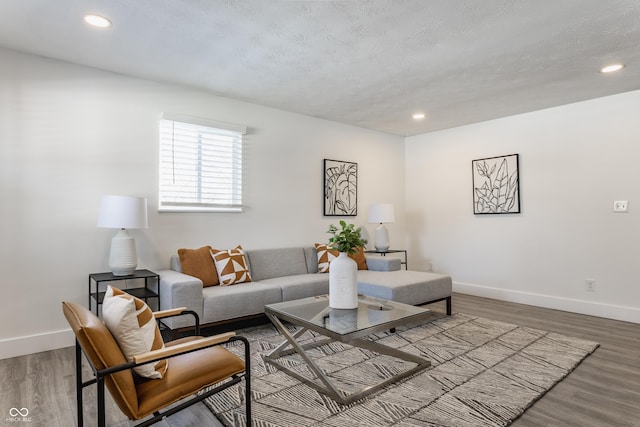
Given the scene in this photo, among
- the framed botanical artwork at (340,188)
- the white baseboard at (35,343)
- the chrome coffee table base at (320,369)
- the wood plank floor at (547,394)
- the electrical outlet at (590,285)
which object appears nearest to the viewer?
the wood plank floor at (547,394)

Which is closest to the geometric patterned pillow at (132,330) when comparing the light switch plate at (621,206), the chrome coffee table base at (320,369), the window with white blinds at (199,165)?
the chrome coffee table base at (320,369)

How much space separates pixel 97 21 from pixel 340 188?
3.38 metres

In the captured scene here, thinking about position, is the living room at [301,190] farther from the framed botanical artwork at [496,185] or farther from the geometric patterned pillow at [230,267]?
the geometric patterned pillow at [230,267]

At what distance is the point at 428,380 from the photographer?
2.37 meters

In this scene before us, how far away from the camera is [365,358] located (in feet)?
8.96

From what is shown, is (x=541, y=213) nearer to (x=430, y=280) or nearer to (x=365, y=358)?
(x=430, y=280)

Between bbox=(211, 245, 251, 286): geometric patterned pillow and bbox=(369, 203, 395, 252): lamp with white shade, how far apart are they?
82.8 inches

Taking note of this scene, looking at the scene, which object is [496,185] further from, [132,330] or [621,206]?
[132,330]

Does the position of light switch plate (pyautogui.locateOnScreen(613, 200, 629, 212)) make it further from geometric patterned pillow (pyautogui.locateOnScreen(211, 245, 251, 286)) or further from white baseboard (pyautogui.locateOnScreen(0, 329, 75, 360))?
white baseboard (pyautogui.locateOnScreen(0, 329, 75, 360))

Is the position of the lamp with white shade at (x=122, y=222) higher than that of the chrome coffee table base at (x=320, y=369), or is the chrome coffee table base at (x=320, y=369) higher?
the lamp with white shade at (x=122, y=222)

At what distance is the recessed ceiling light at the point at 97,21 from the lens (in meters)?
2.38

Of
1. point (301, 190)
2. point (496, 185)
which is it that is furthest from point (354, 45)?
point (496, 185)

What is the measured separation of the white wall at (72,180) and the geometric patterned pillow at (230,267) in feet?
1.13

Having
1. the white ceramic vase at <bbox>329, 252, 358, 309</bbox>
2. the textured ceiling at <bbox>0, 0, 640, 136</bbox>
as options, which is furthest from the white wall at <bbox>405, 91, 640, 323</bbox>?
the white ceramic vase at <bbox>329, 252, 358, 309</bbox>
